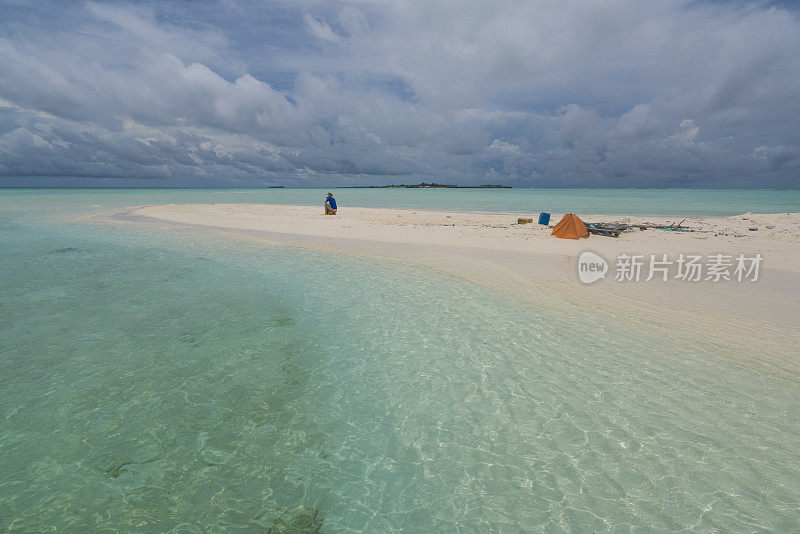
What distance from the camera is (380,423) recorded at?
5527 millimetres

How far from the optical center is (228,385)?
634 cm

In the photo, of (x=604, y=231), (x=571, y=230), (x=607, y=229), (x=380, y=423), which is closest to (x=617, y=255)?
(x=571, y=230)

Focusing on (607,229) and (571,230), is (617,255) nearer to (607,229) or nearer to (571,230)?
(571,230)

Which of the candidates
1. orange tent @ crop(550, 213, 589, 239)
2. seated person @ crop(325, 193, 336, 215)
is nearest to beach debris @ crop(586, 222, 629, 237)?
orange tent @ crop(550, 213, 589, 239)

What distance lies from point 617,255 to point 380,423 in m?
15.8

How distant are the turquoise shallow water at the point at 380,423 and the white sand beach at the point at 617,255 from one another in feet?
5.01

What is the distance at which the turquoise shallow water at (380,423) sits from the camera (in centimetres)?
404

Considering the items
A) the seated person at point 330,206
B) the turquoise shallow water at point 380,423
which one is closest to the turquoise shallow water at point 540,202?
the seated person at point 330,206

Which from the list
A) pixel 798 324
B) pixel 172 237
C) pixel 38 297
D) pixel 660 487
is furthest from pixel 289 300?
pixel 172 237

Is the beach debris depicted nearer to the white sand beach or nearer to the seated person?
the white sand beach

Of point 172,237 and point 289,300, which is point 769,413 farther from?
point 172,237

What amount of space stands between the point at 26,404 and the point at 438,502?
6.36 m

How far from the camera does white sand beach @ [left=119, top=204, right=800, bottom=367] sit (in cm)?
Answer: 897

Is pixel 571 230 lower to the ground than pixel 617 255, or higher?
higher
